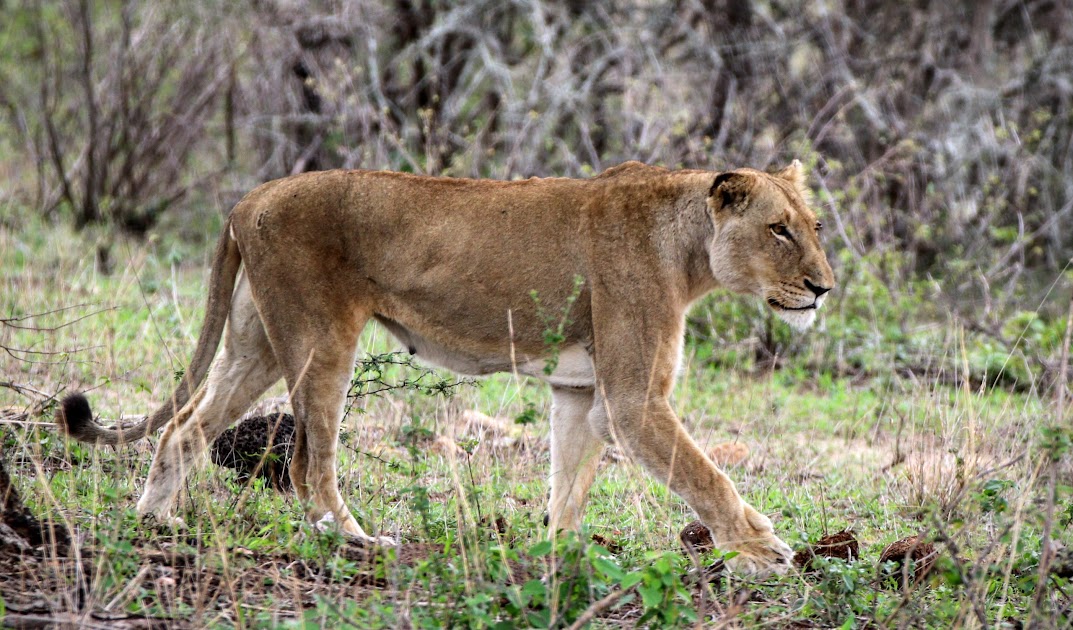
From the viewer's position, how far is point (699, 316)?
895 cm

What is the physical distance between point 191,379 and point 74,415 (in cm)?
47

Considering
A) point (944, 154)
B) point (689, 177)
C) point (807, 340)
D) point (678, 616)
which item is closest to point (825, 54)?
point (944, 154)

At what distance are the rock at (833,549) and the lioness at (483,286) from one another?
0.56 meters

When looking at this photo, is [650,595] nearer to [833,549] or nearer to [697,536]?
[697,536]

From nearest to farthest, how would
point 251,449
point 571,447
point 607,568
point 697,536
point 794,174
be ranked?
1. point 607,568
2. point 697,536
3. point 571,447
4. point 794,174
5. point 251,449

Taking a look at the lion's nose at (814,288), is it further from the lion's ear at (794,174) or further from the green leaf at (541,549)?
the green leaf at (541,549)

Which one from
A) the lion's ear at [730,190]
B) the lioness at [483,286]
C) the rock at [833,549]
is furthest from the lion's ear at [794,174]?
the rock at [833,549]

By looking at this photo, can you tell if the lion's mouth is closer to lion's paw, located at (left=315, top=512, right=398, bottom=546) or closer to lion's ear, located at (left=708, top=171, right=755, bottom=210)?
lion's ear, located at (left=708, top=171, right=755, bottom=210)

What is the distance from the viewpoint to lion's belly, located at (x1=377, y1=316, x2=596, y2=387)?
15.7ft

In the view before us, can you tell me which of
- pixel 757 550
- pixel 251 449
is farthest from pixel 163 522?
pixel 757 550

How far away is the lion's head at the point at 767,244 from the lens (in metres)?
4.77

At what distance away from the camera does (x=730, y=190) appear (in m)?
4.74

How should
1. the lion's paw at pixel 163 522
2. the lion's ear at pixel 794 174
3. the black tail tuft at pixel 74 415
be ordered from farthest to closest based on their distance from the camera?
1. the lion's ear at pixel 794 174
2. the black tail tuft at pixel 74 415
3. the lion's paw at pixel 163 522

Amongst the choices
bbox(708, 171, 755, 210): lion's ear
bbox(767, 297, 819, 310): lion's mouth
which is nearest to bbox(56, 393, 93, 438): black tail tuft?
bbox(708, 171, 755, 210): lion's ear
